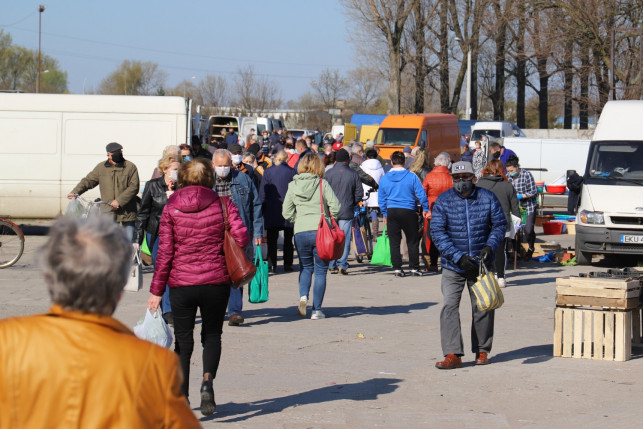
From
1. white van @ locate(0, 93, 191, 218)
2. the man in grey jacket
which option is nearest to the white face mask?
the man in grey jacket

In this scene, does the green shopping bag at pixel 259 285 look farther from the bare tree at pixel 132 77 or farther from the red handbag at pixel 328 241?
the bare tree at pixel 132 77

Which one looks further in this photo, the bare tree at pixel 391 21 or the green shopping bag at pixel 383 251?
the bare tree at pixel 391 21

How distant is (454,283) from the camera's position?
8.46m

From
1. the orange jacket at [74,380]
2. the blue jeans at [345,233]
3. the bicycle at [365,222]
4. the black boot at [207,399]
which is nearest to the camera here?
the orange jacket at [74,380]

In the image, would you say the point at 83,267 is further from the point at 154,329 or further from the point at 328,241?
the point at 328,241

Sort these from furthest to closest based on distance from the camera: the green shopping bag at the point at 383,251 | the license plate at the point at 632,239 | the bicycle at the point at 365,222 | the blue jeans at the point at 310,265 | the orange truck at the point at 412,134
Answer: the orange truck at the point at 412,134 < the bicycle at the point at 365,222 < the license plate at the point at 632,239 < the green shopping bag at the point at 383,251 < the blue jeans at the point at 310,265

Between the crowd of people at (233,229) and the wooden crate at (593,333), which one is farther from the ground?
the crowd of people at (233,229)

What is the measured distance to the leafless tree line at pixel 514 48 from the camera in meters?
39.7

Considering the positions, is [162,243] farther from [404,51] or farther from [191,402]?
[404,51]

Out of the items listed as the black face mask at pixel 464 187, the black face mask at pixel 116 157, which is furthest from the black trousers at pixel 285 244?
the black face mask at pixel 464 187

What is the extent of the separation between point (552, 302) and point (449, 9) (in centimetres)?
3940

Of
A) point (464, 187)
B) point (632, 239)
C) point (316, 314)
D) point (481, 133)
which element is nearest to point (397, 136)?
point (481, 133)

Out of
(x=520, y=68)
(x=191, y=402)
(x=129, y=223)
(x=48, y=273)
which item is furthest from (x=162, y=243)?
(x=520, y=68)

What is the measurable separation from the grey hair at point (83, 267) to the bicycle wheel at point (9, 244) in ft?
40.6
